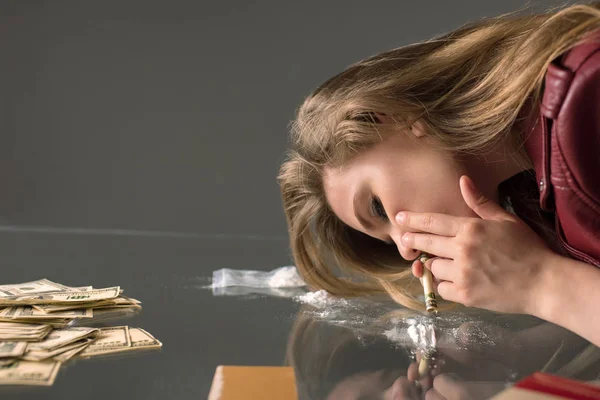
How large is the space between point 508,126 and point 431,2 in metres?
1.59

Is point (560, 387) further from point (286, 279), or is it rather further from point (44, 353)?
point (286, 279)

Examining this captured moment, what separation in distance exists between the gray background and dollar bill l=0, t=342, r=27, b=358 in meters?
1.69

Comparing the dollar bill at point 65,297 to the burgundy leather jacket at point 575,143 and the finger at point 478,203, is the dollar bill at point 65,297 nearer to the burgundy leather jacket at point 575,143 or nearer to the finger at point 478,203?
the finger at point 478,203

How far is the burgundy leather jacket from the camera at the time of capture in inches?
40.6

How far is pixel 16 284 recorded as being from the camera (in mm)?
1387

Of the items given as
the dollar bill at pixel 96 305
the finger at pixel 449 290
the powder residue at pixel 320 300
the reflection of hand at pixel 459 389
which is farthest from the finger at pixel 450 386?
the dollar bill at pixel 96 305

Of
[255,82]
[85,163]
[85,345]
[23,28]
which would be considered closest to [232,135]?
[255,82]

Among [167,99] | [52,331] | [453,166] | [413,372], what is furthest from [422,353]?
[167,99]

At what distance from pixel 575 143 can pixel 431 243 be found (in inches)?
11.1

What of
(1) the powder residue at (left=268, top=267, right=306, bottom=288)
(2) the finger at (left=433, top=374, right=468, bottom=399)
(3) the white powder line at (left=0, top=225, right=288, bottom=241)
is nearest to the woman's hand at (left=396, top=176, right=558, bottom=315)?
(2) the finger at (left=433, top=374, right=468, bottom=399)

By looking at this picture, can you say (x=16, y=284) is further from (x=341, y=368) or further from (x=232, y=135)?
(x=232, y=135)

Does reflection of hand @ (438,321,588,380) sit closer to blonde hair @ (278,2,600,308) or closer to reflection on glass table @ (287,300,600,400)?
reflection on glass table @ (287,300,600,400)

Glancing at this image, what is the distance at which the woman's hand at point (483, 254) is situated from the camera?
3.48ft

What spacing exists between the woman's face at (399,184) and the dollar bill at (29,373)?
2.08ft
